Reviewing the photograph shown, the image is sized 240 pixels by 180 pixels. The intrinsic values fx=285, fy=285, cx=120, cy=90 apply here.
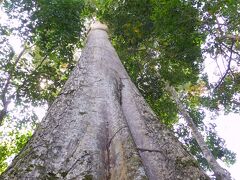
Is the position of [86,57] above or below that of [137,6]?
below

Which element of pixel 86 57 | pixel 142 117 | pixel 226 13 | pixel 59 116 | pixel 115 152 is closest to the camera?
pixel 115 152

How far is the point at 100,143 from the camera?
226 cm

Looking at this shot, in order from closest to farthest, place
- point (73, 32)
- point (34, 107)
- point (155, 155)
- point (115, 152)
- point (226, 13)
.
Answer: point (115, 152) → point (155, 155) → point (226, 13) → point (73, 32) → point (34, 107)

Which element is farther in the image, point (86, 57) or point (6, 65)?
point (6, 65)

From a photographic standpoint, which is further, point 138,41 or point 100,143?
point 138,41

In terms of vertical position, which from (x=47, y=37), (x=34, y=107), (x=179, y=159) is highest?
(x=47, y=37)

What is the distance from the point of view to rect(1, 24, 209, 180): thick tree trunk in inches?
76.6

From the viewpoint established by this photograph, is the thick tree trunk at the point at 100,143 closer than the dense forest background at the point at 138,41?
Yes

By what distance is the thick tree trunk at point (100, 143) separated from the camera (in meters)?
1.95

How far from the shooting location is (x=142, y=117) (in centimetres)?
296

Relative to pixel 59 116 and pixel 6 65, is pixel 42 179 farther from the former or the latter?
pixel 6 65

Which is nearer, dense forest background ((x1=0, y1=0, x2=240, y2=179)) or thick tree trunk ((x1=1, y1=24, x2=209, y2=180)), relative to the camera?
thick tree trunk ((x1=1, y1=24, x2=209, y2=180))

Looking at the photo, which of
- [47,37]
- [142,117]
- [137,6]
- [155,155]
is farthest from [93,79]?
[137,6]

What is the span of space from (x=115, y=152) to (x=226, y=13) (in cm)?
544
